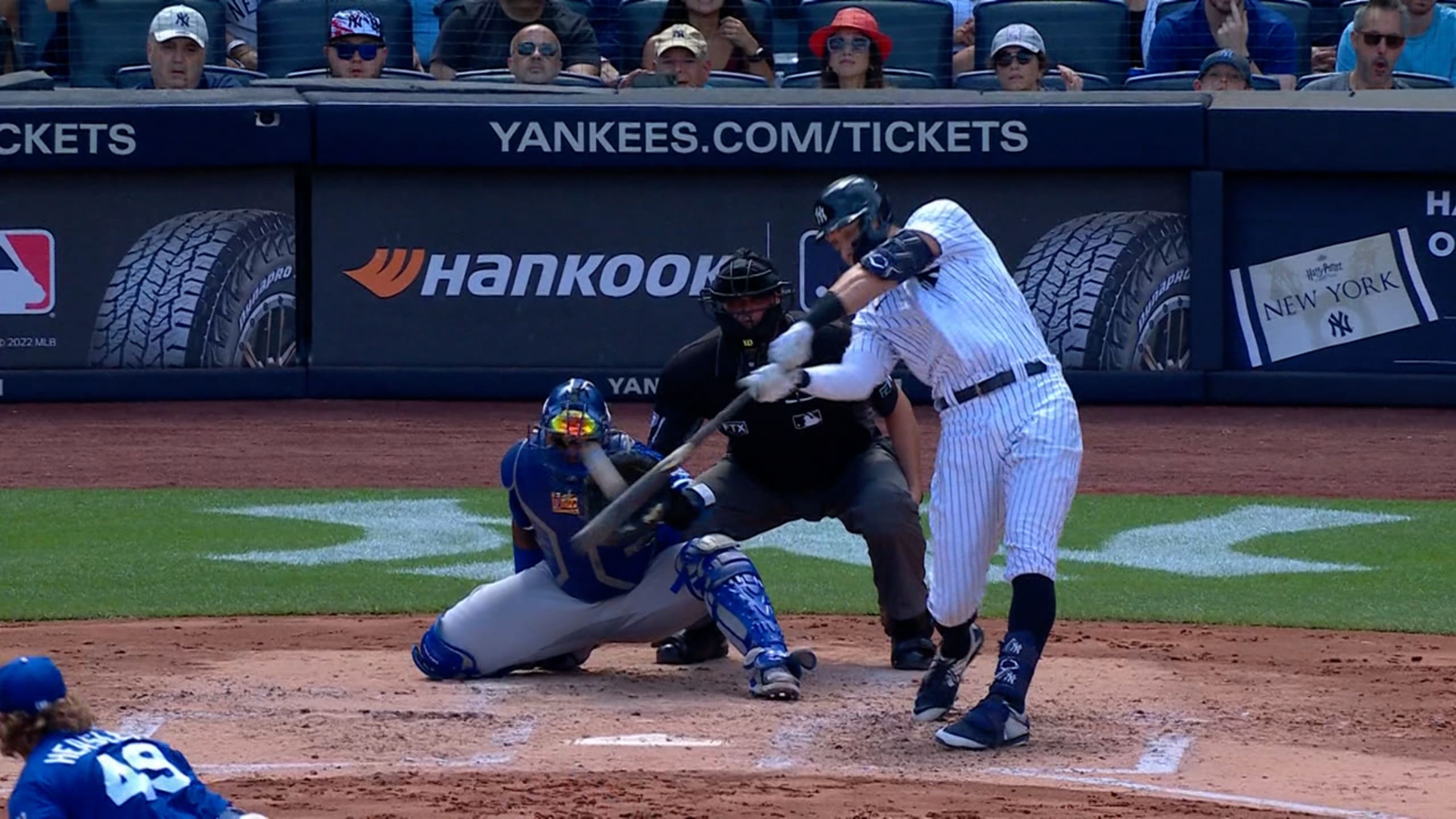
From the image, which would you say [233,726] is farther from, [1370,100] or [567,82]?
[1370,100]

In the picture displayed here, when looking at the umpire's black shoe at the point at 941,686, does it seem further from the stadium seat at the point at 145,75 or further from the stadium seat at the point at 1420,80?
the stadium seat at the point at 145,75

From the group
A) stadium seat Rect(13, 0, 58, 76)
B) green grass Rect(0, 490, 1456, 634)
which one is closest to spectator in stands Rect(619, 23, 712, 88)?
green grass Rect(0, 490, 1456, 634)

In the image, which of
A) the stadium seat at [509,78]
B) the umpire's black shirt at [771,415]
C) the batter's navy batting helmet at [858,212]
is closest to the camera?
the batter's navy batting helmet at [858,212]

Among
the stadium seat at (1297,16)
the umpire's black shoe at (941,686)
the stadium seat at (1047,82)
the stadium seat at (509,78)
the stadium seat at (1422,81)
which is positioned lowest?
the umpire's black shoe at (941,686)

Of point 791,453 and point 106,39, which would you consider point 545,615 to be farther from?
point 106,39

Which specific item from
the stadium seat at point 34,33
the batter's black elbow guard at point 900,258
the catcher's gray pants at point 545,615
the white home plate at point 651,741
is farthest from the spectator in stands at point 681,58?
the white home plate at point 651,741

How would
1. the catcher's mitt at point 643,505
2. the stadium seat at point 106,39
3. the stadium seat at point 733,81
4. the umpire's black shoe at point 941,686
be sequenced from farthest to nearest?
the stadium seat at point 106,39, the stadium seat at point 733,81, the catcher's mitt at point 643,505, the umpire's black shoe at point 941,686
